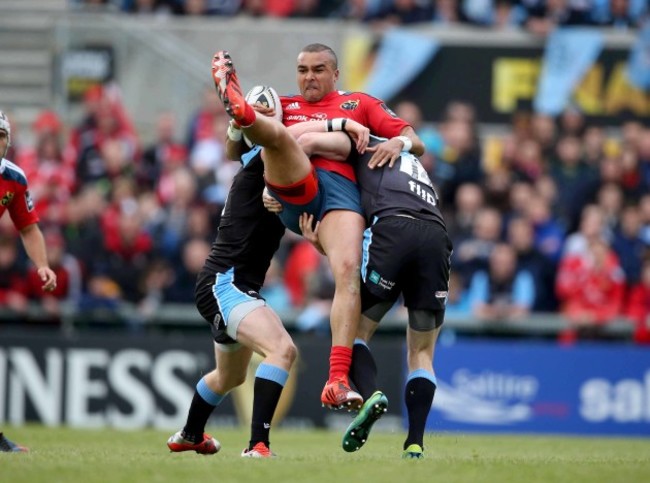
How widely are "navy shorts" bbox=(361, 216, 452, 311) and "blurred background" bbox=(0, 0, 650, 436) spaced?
7327mm

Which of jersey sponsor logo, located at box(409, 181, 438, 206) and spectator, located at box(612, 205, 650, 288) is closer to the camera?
jersey sponsor logo, located at box(409, 181, 438, 206)

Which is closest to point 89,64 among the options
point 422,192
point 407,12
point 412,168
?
point 407,12

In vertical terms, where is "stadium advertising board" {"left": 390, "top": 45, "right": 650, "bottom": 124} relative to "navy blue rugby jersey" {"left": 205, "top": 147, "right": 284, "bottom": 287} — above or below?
above

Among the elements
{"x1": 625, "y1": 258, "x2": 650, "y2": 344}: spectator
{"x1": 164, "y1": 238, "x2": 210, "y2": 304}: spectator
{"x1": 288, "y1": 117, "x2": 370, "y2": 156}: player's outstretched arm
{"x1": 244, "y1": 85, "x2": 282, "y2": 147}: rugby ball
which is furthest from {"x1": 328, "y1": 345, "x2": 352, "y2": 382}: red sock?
{"x1": 625, "y1": 258, "x2": 650, "y2": 344}: spectator

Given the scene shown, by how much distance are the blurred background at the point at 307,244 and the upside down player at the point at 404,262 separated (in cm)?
719

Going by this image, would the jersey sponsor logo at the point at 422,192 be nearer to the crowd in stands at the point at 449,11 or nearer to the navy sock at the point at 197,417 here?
the navy sock at the point at 197,417

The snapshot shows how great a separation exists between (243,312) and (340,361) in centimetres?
80

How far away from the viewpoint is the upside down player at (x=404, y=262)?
31.7 ft

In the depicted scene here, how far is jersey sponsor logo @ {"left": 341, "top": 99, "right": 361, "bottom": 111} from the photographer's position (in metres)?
10.3

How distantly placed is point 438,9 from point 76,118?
5.87 m

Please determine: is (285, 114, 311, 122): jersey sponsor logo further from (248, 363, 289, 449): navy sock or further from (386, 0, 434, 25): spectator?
(386, 0, 434, 25): spectator

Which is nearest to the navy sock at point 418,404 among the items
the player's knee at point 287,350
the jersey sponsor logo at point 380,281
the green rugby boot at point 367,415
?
the green rugby boot at point 367,415

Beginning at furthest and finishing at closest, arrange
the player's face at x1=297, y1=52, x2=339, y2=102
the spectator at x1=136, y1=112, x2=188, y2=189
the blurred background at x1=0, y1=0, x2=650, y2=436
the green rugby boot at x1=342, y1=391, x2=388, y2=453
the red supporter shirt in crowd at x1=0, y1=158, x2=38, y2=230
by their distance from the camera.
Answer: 1. the spectator at x1=136, y1=112, x2=188, y2=189
2. the blurred background at x1=0, y1=0, x2=650, y2=436
3. the red supporter shirt in crowd at x1=0, y1=158, x2=38, y2=230
4. the player's face at x1=297, y1=52, x2=339, y2=102
5. the green rugby boot at x1=342, y1=391, x2=388, y2=453

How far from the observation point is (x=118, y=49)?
21.4 m
